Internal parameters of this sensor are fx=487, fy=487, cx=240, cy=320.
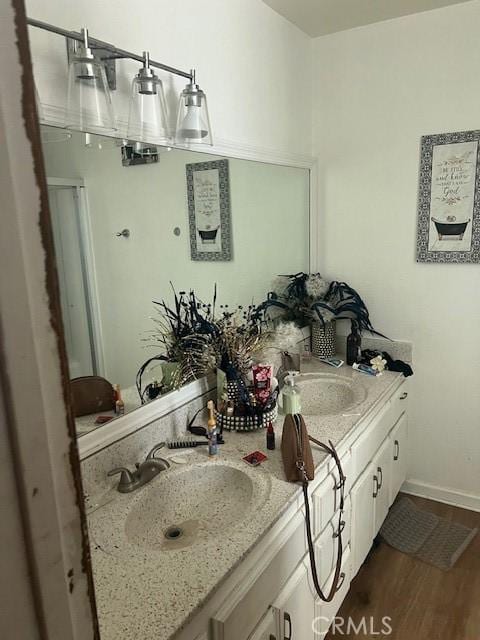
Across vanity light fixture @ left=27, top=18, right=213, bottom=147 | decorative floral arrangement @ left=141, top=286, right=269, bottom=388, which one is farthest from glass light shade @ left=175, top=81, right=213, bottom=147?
decorative floral arrangement @ left=141, top=286, right=269, bottom=388

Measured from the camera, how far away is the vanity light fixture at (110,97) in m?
1.21

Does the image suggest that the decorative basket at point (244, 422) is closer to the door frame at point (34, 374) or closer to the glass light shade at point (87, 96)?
the glass light shade at point (87, 96)

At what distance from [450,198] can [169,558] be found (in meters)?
1.97

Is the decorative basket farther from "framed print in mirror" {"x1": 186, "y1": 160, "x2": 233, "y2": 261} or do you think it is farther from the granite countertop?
"framed print in mirror" {"x1": 186, "y1": 160, "x2": 233, "y2": 261}

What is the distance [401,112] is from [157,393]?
176 centimetres

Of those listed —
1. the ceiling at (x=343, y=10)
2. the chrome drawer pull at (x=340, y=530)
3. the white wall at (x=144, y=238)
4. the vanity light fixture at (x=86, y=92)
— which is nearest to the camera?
the vanity light fixture at (x=86, y=92)

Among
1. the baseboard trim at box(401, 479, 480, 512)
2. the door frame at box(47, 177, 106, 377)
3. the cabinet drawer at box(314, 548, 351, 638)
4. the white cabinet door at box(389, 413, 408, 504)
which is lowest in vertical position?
the baseboard trim at box(401, 479, 480, 512)

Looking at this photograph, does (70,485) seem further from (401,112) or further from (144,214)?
(401,112)

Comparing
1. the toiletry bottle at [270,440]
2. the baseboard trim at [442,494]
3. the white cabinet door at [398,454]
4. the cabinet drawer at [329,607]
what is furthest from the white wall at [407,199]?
the toiletry bottle at [270,440]

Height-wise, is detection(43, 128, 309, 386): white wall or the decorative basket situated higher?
detection(43, 128, 309, 386): white wall

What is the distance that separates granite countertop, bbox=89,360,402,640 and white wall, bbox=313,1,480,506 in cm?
119

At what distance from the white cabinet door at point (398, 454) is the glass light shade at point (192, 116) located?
5.16 ft

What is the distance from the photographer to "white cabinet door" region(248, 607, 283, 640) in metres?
1.21

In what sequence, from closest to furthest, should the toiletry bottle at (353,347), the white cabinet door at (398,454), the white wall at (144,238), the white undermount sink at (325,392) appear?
the white wall at (144,238), the white undermount sink at (325,392), the white cabinet door at (398,454), the toiletry bottle at (353,347)
